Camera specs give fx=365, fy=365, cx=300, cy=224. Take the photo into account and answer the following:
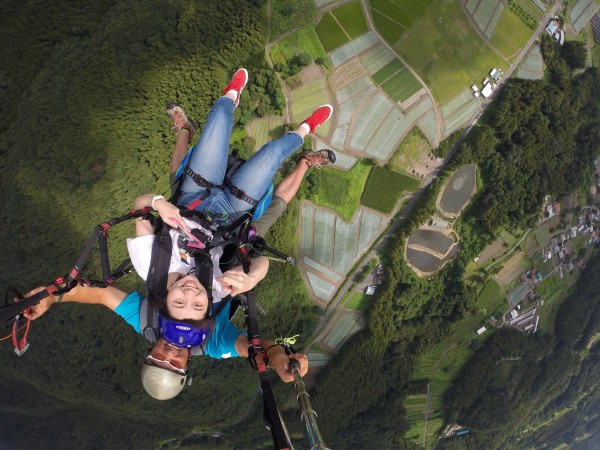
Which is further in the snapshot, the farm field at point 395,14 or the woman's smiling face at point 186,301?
the farm field at point 395,14

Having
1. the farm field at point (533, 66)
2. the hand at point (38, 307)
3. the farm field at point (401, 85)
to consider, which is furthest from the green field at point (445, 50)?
the hand at point (38, 307)

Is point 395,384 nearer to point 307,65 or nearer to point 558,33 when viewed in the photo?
point 307,65

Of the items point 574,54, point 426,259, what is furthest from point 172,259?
point 574,54

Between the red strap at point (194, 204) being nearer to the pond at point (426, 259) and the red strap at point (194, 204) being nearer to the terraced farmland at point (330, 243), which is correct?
the terraced farmland at point (330, 243)

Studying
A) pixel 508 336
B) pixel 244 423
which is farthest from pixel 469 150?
pixel 244 423

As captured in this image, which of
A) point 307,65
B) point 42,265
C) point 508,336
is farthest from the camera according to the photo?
point 508,336

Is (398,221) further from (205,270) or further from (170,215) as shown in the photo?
(170,215)

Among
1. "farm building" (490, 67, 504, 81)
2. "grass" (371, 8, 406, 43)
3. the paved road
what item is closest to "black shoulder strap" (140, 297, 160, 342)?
the paved road
